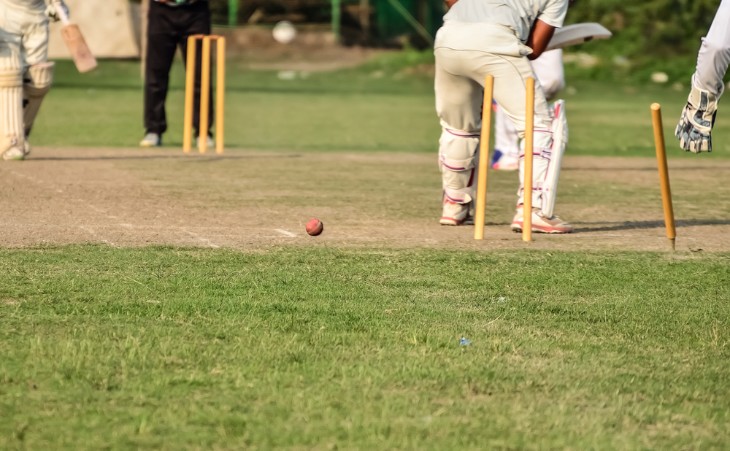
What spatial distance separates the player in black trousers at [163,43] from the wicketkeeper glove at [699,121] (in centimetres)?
807

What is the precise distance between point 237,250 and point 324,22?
29.1 meters

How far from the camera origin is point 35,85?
501 inches

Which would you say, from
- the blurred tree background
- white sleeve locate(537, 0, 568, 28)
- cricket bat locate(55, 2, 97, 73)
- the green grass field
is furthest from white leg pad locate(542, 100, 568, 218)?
the blurred tree background

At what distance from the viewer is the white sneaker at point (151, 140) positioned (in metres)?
15.2

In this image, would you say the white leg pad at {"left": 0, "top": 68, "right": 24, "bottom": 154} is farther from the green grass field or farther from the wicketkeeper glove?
the wicketkeeper glove

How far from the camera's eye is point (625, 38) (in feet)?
112

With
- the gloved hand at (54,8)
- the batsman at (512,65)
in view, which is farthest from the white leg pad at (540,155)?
the gloved hand at (54,8)

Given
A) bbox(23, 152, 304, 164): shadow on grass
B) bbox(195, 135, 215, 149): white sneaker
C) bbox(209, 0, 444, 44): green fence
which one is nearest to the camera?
bbox(23, 152, 304, 164): shadow on grass

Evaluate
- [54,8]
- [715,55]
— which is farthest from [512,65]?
[54,8]

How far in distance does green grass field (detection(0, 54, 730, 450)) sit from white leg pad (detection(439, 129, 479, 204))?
133cm

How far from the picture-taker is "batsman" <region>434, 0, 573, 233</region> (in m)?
8.71

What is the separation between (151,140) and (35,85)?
2.62 m

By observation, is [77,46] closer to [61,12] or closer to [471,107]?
[61,12]

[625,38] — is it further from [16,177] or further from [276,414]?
[276,414]
